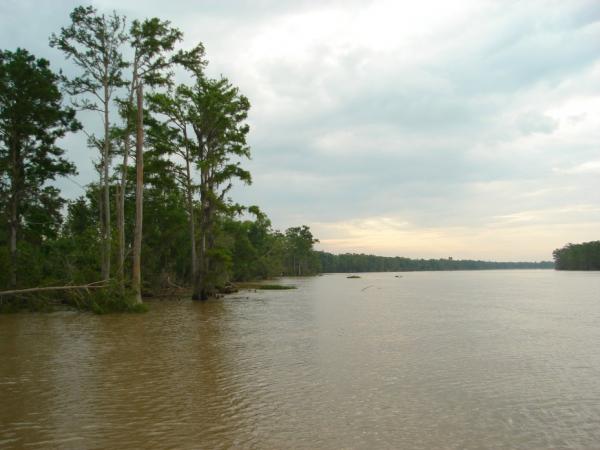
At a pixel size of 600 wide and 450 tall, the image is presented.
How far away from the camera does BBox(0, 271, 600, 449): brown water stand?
568 cm

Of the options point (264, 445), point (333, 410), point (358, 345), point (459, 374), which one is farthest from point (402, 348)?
point (264, 445)

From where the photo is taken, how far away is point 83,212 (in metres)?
40.5

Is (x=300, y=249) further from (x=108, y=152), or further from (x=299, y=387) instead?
(x=299, y=387)

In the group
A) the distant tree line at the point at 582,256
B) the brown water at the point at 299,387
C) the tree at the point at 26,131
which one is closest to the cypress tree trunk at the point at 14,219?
the tree at the point at 26,131

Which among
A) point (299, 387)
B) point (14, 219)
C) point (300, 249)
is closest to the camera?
point (299, 387)

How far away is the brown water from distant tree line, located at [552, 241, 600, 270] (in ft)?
414

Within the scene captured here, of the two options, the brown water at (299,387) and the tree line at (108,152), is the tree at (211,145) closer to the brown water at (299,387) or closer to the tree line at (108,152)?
the tree line at (108,152)

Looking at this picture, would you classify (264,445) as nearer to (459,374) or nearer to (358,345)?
(459,374)

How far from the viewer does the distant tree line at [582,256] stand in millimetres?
122375

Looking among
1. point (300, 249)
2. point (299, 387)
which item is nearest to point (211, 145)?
point (299, 387)

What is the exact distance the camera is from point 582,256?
128 metres

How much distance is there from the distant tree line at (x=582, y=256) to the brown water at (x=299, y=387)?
12627 centimetres

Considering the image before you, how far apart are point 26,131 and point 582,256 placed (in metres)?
140

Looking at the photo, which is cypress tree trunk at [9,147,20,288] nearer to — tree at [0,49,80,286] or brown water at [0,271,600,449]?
tree at [0,49,80,286]
